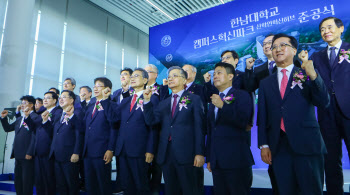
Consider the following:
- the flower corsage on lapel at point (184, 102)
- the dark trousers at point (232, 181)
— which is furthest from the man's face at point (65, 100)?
the dark trousers at point (232, 181)

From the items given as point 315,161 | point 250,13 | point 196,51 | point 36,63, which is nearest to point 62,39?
point 36,63

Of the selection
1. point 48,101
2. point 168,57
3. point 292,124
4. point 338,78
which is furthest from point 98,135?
point 168,57

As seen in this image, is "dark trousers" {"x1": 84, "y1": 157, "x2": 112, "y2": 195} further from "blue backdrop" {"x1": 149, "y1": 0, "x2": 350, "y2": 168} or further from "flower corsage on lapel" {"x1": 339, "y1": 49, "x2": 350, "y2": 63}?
"blue backdrop" {"x1": 149, "y1": 0, "x2": 350, "y2": 168}

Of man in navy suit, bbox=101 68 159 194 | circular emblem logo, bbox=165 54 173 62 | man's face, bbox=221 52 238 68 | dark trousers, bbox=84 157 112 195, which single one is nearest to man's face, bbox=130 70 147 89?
man in navy suit, bbox=101 68 159 194

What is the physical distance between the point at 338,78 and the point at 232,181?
1079mm

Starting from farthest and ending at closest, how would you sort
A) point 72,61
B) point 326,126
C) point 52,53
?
point 72,61
point 52,53
point 326,126

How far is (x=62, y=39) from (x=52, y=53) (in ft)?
1.94

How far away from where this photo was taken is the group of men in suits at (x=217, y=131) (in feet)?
5.44

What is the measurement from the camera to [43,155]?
3174mm

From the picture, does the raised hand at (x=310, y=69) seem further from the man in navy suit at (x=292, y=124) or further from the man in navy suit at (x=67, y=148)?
the man in navy suit at (x=67, y=148)

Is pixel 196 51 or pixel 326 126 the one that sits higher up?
pixel 196 51

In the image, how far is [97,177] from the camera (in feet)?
8.71

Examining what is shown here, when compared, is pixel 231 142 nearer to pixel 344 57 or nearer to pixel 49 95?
pixel 344 57

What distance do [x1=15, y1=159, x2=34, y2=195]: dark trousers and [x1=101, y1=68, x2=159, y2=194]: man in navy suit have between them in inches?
61.5
